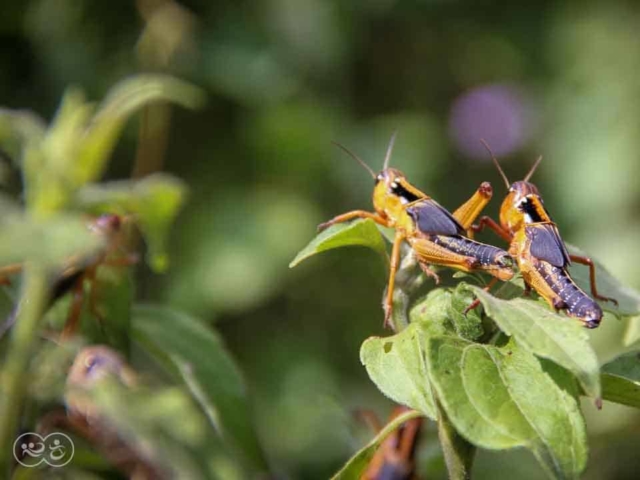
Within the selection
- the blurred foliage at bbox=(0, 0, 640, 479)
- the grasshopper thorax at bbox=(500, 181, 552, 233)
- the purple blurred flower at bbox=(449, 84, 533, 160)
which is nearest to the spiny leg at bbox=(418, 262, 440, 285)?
the grasshopper thorax at bbox=(500, 181, 552, 233)

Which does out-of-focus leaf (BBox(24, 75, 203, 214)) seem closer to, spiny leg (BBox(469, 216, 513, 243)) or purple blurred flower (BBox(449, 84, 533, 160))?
spiny leg (BBox(469, 216, 513, 243))

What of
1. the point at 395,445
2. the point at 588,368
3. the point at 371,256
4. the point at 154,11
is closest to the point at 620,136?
the point at 371,256

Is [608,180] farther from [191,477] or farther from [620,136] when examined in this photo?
[191,477]

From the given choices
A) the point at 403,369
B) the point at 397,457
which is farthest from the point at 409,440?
the point at 403,369

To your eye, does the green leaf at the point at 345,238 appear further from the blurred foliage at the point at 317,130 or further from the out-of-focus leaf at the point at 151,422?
the blurred foliage at the point at 317,130

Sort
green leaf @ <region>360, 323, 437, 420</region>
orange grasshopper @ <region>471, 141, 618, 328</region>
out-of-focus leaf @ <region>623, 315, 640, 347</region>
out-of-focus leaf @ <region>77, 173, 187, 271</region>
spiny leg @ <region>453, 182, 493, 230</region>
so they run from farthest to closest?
spiny leg @ <region>453, 182, 493, 230</region>
out-of-focus leaf @ <region>623, 315, 640, 347</region>
orange grasshopper @ <region>471, 141, 618, 328</region>
out-of-focus leaf @ <region>77, 173, 187, 271</region>
green leaf @ <region>360, 323, 437, 420</region>

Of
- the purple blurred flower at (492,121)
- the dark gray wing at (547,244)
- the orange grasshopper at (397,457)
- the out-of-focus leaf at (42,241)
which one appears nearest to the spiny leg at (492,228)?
the dark gray wing at (547,244)

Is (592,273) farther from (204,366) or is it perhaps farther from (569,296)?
(204,366)
